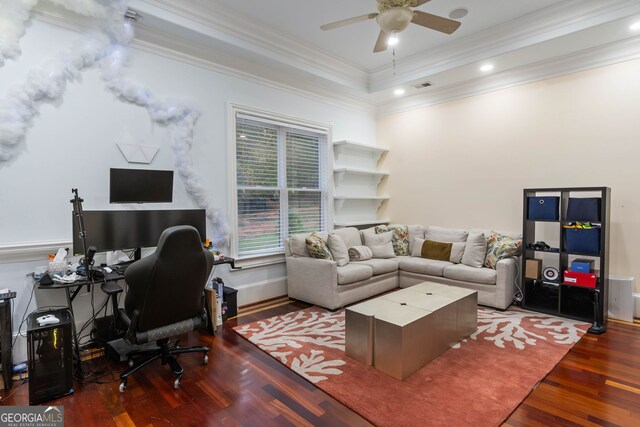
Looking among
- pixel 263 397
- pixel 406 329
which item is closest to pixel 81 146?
pixel 263 397

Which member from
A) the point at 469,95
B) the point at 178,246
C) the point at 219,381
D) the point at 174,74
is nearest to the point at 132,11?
the point at 174,74

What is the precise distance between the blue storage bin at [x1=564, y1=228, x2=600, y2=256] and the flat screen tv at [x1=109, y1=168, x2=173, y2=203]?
4251 millimetres

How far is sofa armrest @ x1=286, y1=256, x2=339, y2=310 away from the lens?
13.0 ft

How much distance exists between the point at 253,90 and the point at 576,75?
393 cm

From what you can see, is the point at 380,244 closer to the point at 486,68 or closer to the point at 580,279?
the point at 580,279

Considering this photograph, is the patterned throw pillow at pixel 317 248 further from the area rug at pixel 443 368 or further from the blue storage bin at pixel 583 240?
the blue storage bin at pixel 583 240

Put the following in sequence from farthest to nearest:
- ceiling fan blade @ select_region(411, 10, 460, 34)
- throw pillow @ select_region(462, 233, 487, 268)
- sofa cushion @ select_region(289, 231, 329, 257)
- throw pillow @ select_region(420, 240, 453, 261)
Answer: throw pillow @ select_region(420, 240, 453, 261)
sofa cushion @ select_region(289, 231, 329, 257)
throw pillow @ select_region(462, 233, 487, 268)
ceiling fan blade @ select_region(411, 10, 460, 34)

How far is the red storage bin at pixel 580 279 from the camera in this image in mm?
3506

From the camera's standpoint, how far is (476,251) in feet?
14.1

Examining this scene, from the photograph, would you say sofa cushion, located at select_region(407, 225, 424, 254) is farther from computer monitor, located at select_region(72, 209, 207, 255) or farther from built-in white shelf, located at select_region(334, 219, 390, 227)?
computer monitor, located at select_region(72, 209, 207, 255)

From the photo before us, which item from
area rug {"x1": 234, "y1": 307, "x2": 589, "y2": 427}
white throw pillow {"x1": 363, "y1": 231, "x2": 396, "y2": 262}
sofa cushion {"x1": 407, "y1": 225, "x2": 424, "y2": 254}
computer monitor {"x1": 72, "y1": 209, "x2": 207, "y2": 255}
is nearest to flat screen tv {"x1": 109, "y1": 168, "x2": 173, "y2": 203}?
computer monitor {"x1": 72, "y1": 209, "x2": 207, "y2": 255}

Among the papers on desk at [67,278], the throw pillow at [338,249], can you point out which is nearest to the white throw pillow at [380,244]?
the throw pillow at [338,249]

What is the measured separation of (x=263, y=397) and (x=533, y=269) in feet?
11.0

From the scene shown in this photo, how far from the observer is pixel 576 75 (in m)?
4.05
